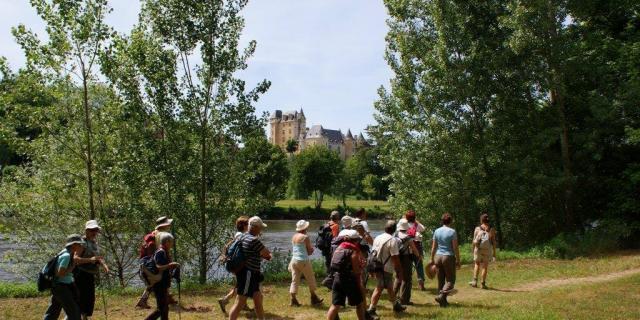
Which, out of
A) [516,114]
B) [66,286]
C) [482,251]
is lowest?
[482,251]

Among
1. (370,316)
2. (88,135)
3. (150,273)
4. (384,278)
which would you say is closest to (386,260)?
(384,278)

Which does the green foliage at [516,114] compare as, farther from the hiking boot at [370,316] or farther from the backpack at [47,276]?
the backpack at [47,276]

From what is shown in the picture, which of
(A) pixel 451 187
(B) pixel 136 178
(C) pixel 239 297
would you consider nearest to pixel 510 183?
(A) pixel 451 187

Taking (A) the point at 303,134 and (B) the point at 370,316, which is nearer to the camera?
(B) the point at 370,316

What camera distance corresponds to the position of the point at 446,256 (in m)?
11.1

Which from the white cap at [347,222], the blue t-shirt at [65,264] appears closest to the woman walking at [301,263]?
the white cap at [347,222]

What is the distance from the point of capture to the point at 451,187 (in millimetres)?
23625

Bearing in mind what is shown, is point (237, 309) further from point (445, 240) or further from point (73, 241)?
point (445, 240)

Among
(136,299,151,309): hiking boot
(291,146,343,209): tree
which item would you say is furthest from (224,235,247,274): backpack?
(291,146,343,209): tree

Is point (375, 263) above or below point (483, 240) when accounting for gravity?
below

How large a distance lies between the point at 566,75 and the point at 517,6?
351cm

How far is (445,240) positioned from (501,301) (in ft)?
5.77

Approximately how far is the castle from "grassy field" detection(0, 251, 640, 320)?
158m

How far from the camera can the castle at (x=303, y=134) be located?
175750 millimetres
